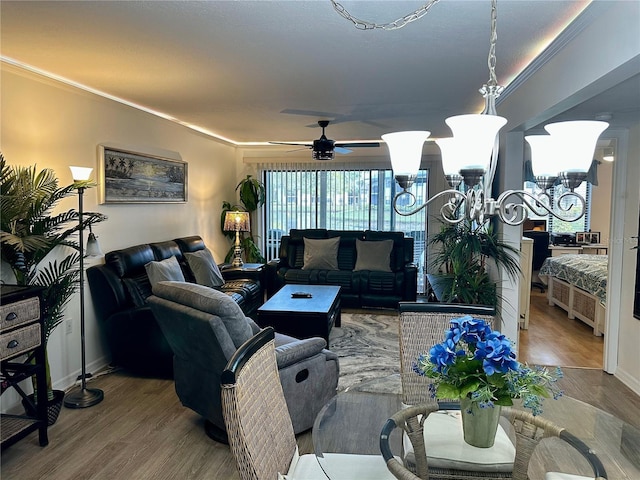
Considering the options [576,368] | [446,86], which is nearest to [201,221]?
[446,86]

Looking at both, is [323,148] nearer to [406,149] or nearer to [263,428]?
[406,149]

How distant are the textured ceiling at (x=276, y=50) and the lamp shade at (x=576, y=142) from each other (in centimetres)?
91

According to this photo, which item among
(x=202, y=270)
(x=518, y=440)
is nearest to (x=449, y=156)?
(x=518, y=440)

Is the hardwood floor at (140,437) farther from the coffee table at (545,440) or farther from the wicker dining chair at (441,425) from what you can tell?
the wicker dining chair at (441,425)

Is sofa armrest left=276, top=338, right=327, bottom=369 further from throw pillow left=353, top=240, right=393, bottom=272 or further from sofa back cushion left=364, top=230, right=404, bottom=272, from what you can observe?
sofa back cushion left=364, top=230, right=404, bottom=272

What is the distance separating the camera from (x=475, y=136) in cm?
143

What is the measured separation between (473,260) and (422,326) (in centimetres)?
190

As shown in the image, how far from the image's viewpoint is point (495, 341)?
1.42 metres

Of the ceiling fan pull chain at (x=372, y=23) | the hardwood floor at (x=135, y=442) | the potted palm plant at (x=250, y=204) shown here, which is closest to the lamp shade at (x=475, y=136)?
the ceiling fan pull chain at (x=372, y=23)

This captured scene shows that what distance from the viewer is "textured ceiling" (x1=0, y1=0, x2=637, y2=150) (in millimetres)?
→ 2170

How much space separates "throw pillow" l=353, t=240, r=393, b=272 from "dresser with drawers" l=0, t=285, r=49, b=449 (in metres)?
4.33

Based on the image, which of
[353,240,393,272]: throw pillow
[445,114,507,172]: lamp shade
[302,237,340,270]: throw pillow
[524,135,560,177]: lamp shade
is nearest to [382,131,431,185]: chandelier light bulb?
[445,114,507,172]: lamp shade

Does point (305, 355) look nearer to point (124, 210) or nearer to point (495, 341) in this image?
point (495, 341)

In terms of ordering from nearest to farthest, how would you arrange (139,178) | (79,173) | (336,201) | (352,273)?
(79,173), (139,178), (352,273), (336,201)
